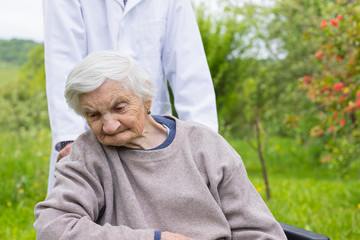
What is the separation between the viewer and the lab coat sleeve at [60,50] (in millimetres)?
1967

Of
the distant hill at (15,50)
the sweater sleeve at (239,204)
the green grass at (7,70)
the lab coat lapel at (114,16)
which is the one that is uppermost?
the lab coat lapel at (114,16)

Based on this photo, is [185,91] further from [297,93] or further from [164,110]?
[297,93]

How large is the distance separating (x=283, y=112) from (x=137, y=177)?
8.70 metres

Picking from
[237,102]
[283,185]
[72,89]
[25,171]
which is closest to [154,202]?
[72,89]

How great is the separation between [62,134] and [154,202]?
1.84 ft

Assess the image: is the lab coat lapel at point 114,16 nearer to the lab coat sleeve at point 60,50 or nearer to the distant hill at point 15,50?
the lab coat sleeve at point 60,50

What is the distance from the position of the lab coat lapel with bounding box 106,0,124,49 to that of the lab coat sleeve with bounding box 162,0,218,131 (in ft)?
0.79

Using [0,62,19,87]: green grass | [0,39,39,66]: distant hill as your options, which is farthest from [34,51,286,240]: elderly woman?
[0,39,39,66]: distant hill

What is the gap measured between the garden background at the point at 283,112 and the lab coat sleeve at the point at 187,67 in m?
1.98

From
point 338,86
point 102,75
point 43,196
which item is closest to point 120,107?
point 102,75

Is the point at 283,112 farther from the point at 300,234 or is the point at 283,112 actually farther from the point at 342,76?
the point at 300,234

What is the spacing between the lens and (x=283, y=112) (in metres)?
9.99

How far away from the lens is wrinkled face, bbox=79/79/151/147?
5.12ft

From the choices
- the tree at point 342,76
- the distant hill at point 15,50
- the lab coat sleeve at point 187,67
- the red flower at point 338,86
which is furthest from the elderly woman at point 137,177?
the distant hill at point 15,50
